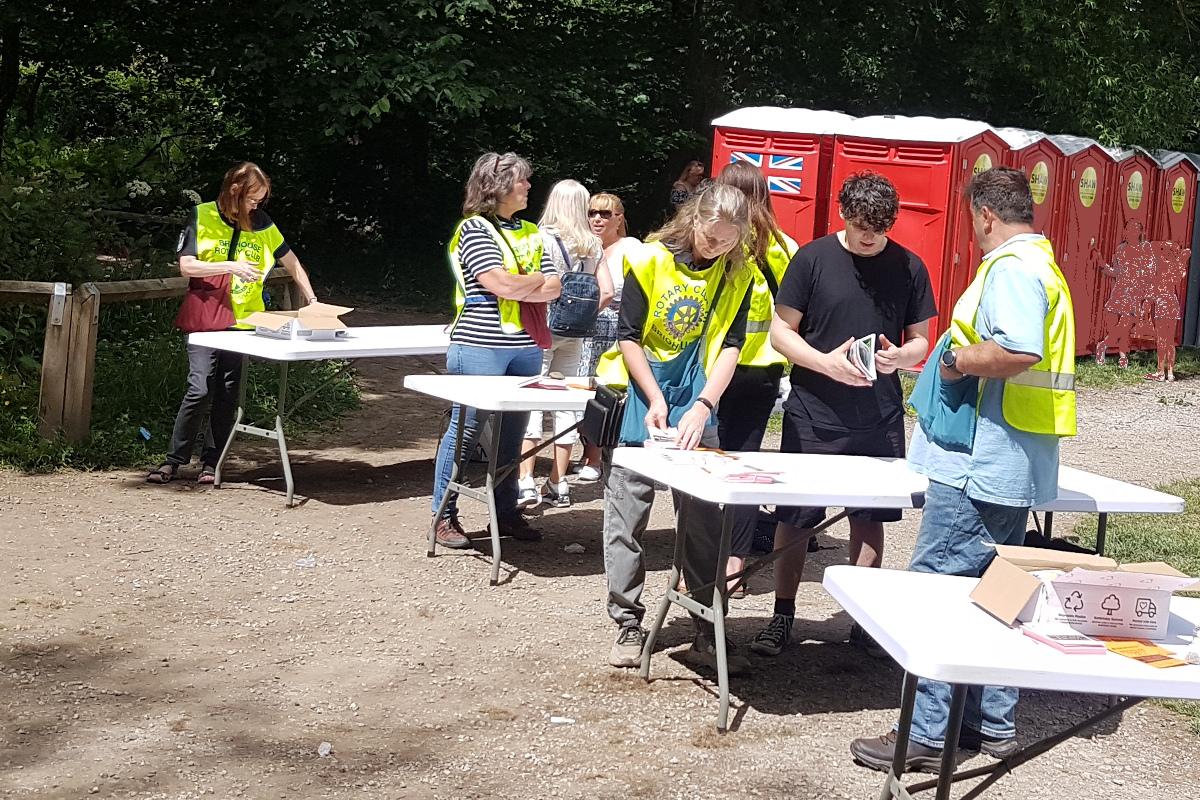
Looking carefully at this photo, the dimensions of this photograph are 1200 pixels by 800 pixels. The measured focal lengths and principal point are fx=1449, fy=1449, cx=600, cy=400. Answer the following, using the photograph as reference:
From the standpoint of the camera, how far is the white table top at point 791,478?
4.40 m

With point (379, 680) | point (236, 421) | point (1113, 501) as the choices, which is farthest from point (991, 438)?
point (236, 421)

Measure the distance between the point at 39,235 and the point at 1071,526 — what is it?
22.9ft

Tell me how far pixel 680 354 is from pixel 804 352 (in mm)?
465

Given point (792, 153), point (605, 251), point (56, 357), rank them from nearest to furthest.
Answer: point (605, 251)
point (56, 357)
point (792, 153)

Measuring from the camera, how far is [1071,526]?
26.3 feet

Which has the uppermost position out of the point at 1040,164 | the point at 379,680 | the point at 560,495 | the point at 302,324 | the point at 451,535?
the point at 1040,164

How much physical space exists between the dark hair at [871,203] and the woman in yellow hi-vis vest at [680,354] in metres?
0.40

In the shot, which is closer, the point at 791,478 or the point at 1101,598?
the point at 1101,598

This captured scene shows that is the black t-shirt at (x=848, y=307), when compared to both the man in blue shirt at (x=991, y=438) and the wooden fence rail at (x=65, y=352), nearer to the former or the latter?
the man in blue shirt at (x=991, y=438)

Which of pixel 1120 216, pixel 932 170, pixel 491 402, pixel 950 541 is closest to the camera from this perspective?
pixel 950 541

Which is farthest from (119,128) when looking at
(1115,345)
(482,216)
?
(482,216)

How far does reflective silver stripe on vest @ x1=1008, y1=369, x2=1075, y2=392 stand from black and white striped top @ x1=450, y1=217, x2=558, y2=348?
9.54 ft

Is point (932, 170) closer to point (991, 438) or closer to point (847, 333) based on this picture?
point (847, 333)

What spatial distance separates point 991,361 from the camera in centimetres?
410
